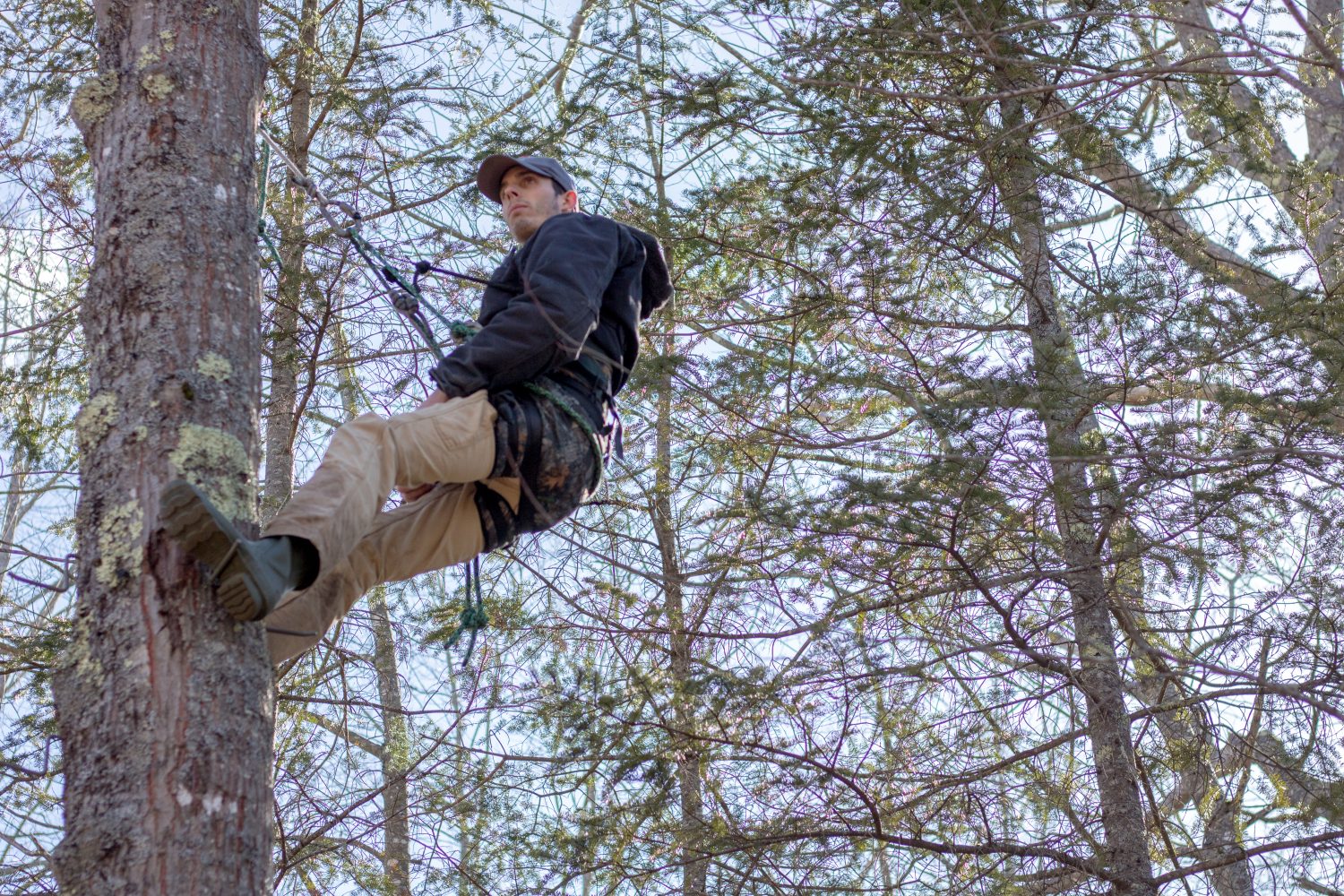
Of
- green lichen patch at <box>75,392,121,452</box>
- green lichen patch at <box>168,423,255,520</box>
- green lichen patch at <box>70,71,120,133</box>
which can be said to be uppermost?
green lichen patch at <box>70,71,120,133</box>

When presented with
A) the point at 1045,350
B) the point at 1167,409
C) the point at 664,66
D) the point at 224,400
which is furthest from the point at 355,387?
the point at 224,400

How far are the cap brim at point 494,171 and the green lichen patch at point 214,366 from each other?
1.60 m

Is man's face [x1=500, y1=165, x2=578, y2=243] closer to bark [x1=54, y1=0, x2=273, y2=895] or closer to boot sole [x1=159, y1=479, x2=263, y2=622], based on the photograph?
bark [x1=54, y1=0, x2=273, y2=895]

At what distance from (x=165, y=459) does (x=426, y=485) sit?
110cm

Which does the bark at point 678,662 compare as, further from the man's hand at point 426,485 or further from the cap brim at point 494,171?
the man's hand at point 426,485

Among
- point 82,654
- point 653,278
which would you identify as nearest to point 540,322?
point 653,278

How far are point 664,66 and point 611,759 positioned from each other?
11.8 feet

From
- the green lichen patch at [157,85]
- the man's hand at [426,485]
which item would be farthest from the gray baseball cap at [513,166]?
the green lichen patch at [157,85]

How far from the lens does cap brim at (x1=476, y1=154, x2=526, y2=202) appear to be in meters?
4.12

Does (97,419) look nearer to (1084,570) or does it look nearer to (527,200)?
(527,200)

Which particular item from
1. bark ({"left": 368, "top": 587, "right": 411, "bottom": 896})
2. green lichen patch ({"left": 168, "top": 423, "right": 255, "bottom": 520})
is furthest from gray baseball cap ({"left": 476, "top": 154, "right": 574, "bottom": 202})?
bark ({"left": 368, "top": 587, "right": 411, "bottom": 896})

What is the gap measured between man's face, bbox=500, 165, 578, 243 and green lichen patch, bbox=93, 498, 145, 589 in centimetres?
188

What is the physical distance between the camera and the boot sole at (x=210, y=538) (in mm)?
2414

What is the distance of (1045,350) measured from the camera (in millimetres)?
5621
